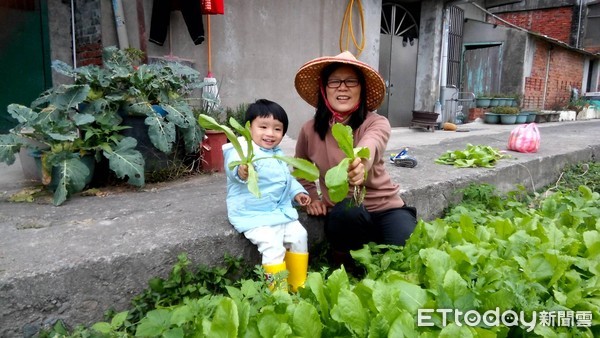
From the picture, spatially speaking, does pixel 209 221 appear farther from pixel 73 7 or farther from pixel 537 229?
pixel 73 7

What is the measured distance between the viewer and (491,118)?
38.1 ft

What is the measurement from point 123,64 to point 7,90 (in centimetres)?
231

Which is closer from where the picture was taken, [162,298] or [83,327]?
[83,327]

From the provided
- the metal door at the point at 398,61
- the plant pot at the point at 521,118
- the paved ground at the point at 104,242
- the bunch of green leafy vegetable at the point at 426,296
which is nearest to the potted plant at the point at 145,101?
the paved ground at the point at 104,242

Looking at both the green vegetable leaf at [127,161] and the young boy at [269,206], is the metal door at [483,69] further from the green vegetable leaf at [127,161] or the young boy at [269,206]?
the young boy at [269,206]

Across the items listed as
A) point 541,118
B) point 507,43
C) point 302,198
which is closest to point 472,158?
point 302,198

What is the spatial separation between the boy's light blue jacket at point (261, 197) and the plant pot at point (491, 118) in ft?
35.1

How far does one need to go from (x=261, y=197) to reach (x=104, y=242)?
2.46ft

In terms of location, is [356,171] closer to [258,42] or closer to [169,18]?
[169,18]

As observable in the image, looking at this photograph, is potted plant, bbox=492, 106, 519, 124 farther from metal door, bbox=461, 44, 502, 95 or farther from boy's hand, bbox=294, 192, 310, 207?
boy's hand, bbox=294, 192, 310, 207

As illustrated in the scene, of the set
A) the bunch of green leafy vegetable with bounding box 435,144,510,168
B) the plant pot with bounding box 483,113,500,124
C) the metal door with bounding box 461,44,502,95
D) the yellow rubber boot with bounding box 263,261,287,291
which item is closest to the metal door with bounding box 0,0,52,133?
the yellow rubber boot with bounding box 263,261,287,291

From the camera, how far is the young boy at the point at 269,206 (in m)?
2.10

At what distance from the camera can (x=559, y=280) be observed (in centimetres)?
151

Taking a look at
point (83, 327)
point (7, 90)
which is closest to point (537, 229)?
point (83, 327)
